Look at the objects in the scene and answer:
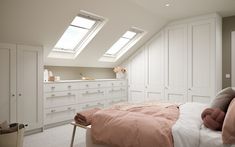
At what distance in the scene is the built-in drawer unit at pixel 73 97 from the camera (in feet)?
13.2

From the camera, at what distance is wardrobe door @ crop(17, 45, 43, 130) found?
11.4 ft

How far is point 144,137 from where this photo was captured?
6.20ft

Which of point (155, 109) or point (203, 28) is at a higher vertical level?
point (203, 28)

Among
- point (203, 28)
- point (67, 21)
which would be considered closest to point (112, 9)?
point (67, 21)

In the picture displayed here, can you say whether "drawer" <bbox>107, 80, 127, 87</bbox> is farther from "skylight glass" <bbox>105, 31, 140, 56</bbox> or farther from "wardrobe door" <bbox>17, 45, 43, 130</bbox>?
"wardrobe door" <bbox>17, 45, 43, 130</bbox>

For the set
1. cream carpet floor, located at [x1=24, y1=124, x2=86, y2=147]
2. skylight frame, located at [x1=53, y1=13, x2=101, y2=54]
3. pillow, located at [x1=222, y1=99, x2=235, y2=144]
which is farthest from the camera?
skylight frame, located at [x1=53, y1=13, x2=101, y2=54]

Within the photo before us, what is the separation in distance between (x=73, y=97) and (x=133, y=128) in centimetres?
272

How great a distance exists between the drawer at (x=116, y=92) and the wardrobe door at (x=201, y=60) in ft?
6.19

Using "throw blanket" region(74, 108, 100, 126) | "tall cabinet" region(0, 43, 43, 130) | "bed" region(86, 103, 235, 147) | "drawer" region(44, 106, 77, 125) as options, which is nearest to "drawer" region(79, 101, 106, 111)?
"drawer" region(44, 106, 77, 125)

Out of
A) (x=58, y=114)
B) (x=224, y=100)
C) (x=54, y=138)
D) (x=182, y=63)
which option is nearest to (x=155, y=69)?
(x=182, y=63)

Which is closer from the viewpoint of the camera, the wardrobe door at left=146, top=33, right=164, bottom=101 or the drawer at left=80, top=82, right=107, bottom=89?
the drawer at left=80, top=82, right=107, bottom=89

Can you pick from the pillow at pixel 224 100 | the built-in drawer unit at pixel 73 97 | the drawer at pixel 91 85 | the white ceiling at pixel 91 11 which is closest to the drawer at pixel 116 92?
the built-in drawer unit at pixel 73 97

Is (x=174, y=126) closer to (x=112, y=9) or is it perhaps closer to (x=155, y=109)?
(x=155, y=109)

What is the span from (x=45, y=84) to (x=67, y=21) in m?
1.30
